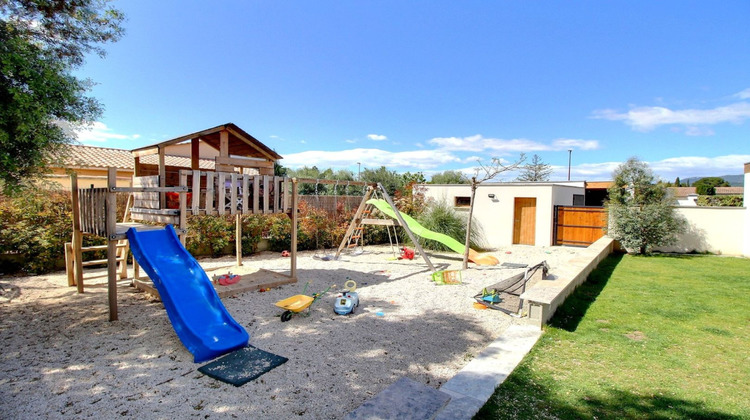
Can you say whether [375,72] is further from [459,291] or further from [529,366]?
[529,366]

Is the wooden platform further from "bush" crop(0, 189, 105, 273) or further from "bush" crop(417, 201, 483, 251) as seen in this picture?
"bush" crop(417, 201, 483, 251)

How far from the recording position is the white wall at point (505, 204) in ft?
45.2

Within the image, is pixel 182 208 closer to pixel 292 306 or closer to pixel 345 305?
pixel 292 306

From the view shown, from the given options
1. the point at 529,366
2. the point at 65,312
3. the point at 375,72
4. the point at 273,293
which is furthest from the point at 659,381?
the point at 375,72

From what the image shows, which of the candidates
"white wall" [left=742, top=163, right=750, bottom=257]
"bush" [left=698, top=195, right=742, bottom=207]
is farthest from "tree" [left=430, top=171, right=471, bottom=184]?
"white wall" [left=742, top=163, right=750, bottom=257]

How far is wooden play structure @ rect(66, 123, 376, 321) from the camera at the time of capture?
5434 millimetres

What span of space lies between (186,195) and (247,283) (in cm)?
209

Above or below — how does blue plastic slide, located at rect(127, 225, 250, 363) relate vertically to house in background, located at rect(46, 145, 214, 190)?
below

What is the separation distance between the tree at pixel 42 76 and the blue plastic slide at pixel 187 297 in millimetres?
1609

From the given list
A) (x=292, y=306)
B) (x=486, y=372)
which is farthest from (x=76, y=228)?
(x=486, y=372)

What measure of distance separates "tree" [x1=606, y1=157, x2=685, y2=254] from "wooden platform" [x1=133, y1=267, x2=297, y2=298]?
38.0 ft

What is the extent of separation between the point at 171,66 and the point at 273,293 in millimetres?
8075

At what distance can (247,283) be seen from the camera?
271 inches

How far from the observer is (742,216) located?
1171 centimetres
